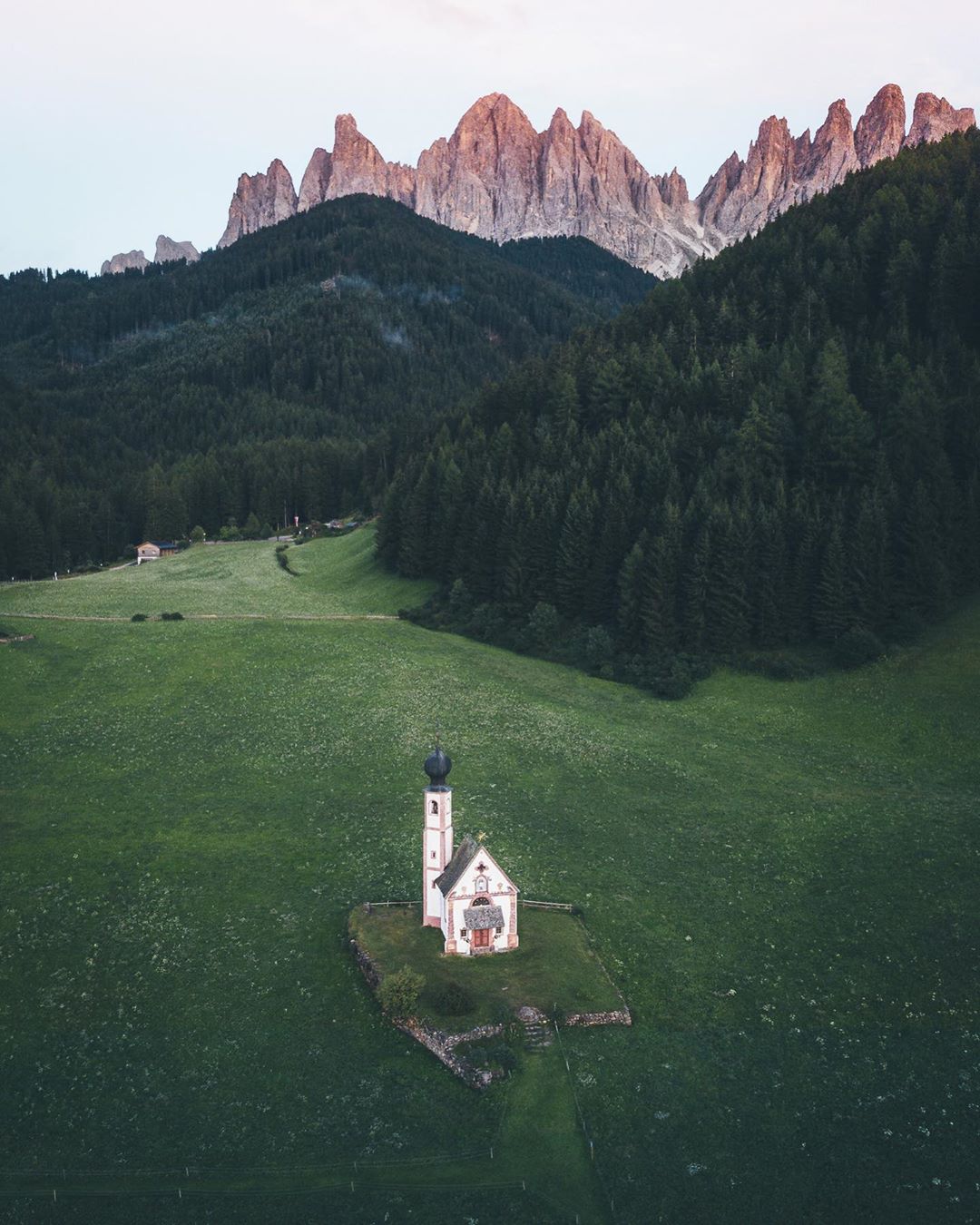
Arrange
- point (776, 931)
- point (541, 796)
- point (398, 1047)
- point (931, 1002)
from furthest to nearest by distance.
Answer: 1. point (541, 796)
2. point (776, 931)
3. point (931, 1002)
4. point (398, 1047)

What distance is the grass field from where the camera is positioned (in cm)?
3303

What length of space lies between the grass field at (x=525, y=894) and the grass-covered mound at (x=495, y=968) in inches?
56.5

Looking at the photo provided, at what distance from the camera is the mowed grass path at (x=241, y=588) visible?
10956 centimetres

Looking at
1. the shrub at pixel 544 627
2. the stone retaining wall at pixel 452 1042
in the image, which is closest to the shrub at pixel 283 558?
the shrub at pixel 544 627

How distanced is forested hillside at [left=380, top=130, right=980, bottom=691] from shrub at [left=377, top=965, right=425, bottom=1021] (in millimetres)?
46396

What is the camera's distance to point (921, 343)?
334ft

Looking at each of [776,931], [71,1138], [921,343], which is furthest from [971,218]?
[71,1138]

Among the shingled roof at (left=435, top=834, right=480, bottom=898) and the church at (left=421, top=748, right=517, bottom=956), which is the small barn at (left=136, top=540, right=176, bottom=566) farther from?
the shingled roof at (left=435, top=834, right=480, bottom=898)

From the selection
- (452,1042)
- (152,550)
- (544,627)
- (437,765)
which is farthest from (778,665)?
(152,550)

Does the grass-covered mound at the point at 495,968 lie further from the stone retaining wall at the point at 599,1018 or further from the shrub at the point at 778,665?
the shrub at the point at 778,665

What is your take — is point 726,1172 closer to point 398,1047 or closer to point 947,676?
point 398,1047

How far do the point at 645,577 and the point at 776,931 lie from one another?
45366 mm

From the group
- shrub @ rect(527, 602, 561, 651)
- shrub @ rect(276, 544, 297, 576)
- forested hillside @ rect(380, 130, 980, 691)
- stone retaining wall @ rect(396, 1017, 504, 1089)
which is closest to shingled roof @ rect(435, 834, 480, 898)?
stone retaining wall @ rect(396, 1017, 504, 1089)

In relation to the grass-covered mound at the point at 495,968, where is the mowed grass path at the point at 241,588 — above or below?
above
